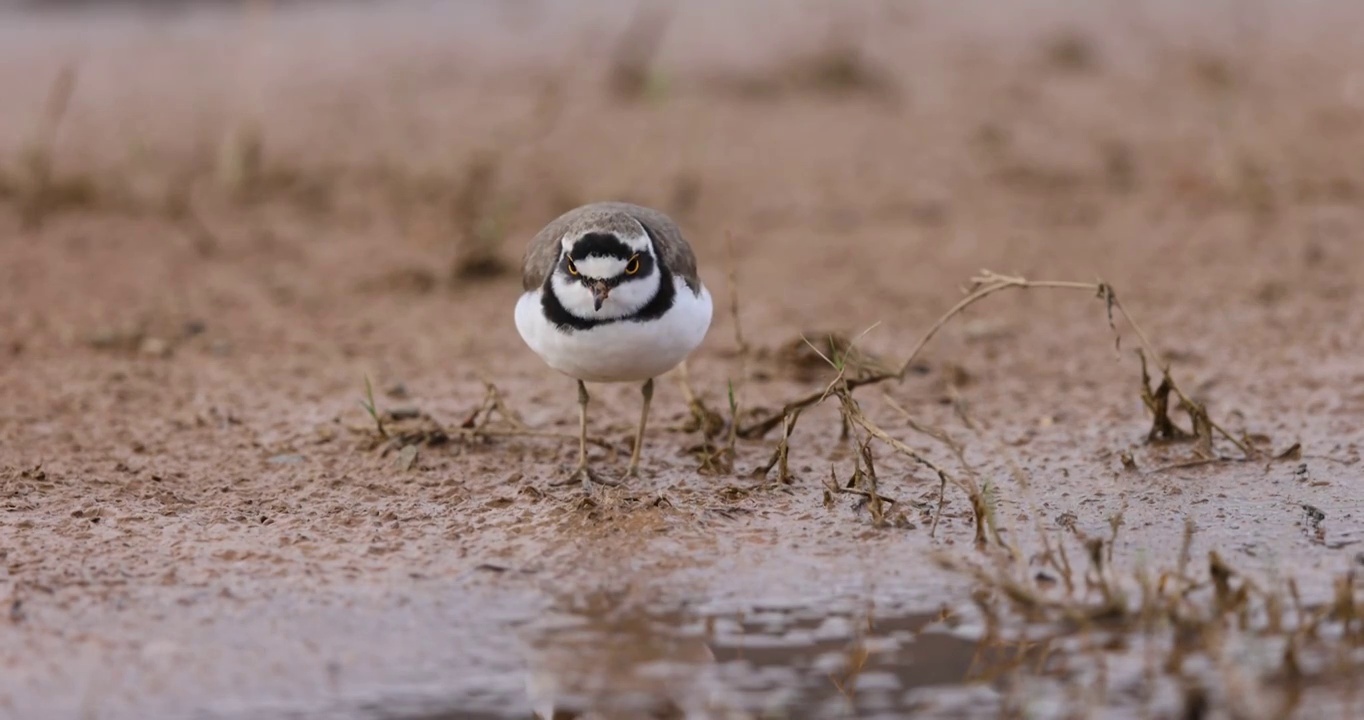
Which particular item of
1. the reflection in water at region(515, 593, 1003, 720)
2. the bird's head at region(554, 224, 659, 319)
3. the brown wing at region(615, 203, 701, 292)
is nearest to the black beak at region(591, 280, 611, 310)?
the bird's head at region(554, 224, 659, 319)

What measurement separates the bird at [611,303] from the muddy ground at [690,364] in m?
0.51

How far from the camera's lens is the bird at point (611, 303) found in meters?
5.56

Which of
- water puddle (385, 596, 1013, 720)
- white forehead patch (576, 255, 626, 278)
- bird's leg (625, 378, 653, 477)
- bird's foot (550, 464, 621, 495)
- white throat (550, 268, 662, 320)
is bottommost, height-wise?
water puddle (385, 596, 1013, 720)

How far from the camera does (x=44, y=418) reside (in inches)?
269

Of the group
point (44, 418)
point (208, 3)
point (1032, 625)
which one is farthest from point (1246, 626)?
point (208, 3)

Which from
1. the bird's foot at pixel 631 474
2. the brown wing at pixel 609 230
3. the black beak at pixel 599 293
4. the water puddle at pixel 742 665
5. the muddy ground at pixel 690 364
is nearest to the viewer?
the water puddle at pixel 742 665

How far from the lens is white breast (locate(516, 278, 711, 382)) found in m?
5.57

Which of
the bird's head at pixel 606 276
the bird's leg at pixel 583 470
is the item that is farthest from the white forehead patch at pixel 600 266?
the bird's leg at pixel 583 470

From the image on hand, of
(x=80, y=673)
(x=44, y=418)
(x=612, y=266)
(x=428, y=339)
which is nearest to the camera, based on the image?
(x=80, y=673)

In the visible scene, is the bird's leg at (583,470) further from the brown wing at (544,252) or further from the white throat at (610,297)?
the white throat at (610,297)

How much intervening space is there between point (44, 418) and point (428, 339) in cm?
183

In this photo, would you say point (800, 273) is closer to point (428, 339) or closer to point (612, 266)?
point (428, 339)

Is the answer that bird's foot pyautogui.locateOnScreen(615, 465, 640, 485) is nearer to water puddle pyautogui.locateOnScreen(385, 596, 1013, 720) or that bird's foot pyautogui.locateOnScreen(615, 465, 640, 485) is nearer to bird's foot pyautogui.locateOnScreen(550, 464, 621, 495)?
bird's foot pyautogui.locateOnScreen(550, 464, 621, 495)

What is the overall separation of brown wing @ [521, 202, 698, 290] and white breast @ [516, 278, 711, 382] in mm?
93
